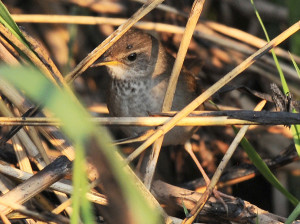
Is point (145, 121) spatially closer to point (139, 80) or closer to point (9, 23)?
point (9, 23)

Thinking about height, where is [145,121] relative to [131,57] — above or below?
below

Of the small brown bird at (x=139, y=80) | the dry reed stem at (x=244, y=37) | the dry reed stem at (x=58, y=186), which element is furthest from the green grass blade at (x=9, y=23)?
the dry reed stem at (x=244, y=37)

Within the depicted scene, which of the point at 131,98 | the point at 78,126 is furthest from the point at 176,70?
the point at 78,126

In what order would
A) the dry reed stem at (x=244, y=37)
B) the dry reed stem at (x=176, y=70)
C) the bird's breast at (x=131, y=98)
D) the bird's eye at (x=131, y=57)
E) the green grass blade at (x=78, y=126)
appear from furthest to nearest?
the dry reed stem at (x=244, y=37) < the bird's eye at (x=131, y=57) < the bird's breast at (x=131, y=98) < the dry reed stem at (x=176, y=70) < the green grass blade at (x=78, y=126)

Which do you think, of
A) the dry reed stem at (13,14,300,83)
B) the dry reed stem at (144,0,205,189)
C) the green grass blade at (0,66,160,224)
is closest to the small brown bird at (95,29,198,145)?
the dry reed stem at (13,14,300,83)

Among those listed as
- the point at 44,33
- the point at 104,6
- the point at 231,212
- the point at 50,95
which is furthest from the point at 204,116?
the point at 44,33

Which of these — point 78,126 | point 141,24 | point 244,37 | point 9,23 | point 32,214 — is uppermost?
point 141,24

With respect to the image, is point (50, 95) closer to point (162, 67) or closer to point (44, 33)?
point (162, 67)

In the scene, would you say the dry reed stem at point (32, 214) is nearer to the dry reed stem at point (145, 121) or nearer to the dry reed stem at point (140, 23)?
the dry reed stem at point (145, 121)
